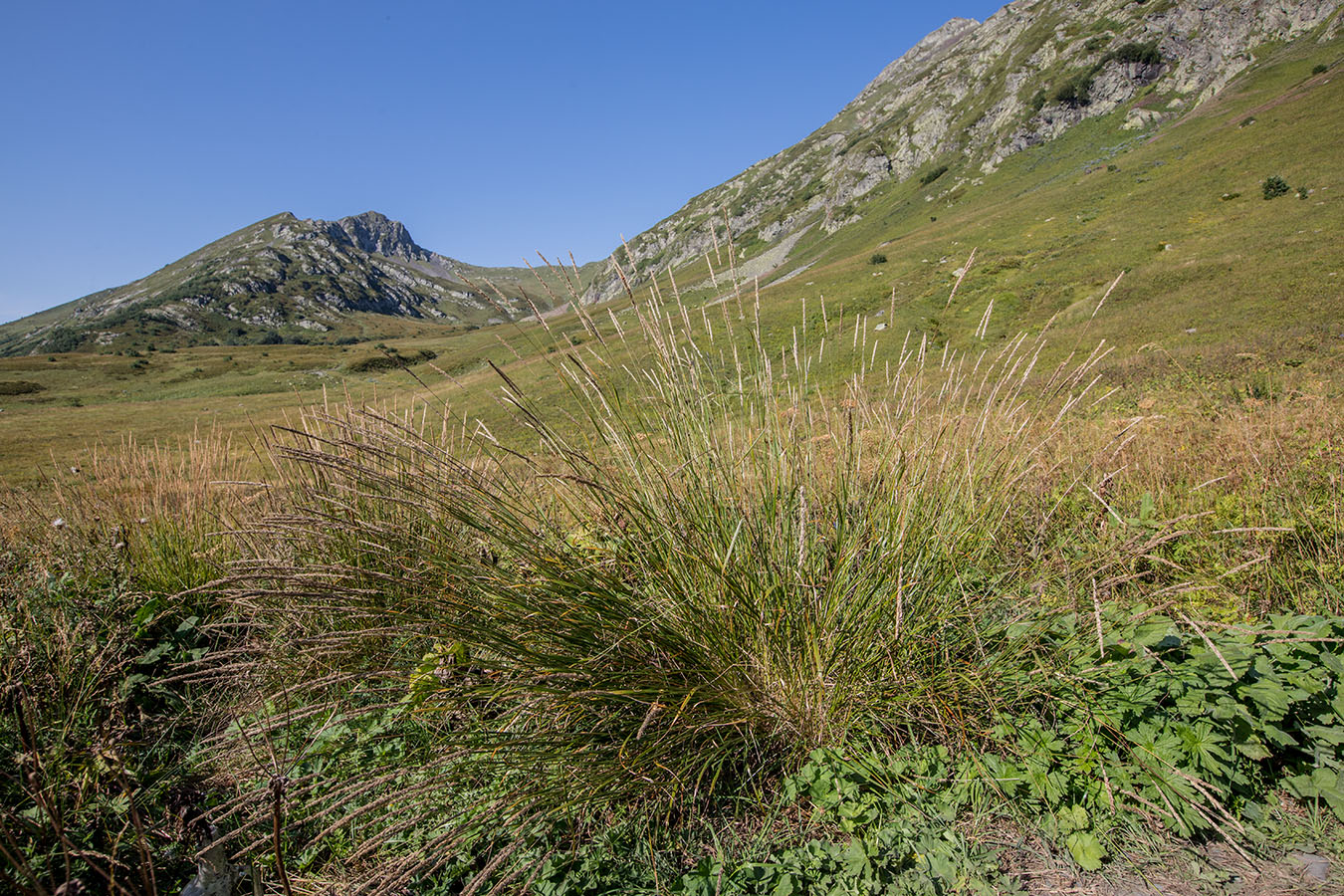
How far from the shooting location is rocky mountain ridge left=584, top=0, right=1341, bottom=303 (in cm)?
3956

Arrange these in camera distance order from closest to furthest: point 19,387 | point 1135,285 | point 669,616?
point 669,616, point 1135,285, point 19,387

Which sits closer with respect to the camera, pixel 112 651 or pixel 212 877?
pixel 212 877

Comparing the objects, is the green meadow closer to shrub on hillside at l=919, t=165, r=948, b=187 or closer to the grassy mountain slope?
the grassy mountain slope

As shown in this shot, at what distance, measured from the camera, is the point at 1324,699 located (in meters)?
1.67

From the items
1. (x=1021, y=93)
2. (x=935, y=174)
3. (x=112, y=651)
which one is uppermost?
(x=1021, y=93)

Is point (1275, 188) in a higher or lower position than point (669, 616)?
lower

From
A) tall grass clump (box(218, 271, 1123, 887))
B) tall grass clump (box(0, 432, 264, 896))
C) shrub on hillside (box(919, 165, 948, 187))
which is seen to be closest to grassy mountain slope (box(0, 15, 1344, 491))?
tall grass clump (box(218, 271, 1123, 887))

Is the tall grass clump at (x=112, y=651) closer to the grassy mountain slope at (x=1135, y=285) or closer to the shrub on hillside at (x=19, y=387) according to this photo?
the grassy mountain slope at (x=1135, y=285)

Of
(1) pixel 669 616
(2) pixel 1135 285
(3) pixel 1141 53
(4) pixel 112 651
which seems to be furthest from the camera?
(3) pixel 1141 53

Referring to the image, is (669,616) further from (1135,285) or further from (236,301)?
(236,301)

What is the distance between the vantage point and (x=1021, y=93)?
5359 centimetres

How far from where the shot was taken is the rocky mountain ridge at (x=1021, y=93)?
130 feet

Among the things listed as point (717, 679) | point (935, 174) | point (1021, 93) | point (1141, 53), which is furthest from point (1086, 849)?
point (1021, 93)

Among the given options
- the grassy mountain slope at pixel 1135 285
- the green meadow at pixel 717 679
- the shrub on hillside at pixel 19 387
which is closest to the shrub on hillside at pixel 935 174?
the grassy mountain slope at pixel 1135 285
